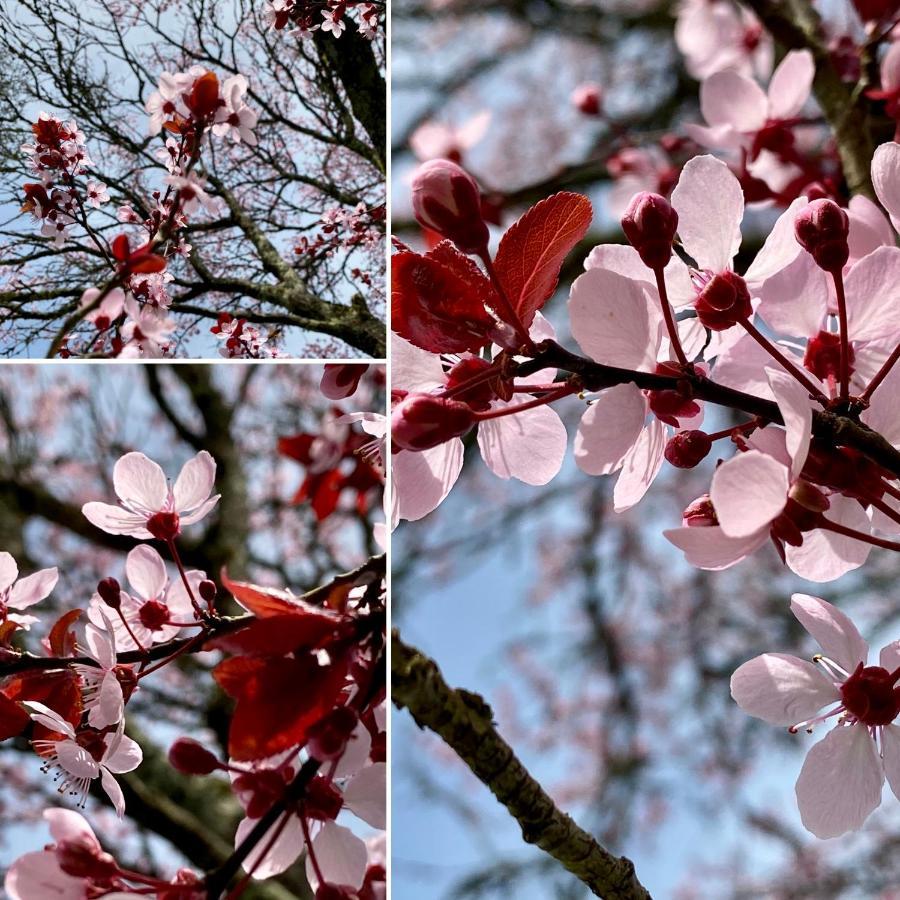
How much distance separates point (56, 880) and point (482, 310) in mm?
A: 345

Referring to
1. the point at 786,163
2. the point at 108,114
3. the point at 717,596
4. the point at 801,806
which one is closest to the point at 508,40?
the point at 717,596

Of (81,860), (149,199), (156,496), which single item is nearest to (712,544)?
(81,860)

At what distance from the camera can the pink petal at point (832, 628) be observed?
0.49m

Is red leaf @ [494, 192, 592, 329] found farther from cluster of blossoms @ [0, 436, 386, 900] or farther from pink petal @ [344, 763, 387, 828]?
pink petal @ [344, 763, 387, 828]

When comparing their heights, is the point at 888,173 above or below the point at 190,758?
above

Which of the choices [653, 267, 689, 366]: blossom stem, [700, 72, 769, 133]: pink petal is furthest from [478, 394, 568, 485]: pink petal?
[700, 72, 769, 133]: pink petal

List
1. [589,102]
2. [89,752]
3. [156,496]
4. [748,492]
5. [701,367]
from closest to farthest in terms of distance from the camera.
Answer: [748,492], [701,367], [89,752], [156,496], [589,102]

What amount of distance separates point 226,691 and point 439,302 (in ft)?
0.66

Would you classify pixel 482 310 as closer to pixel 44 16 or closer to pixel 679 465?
pixel 679 465

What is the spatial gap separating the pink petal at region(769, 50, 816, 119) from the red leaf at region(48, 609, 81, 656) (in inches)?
28.1

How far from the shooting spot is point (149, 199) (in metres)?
0.72

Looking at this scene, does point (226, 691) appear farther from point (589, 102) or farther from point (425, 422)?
point (589, 102)

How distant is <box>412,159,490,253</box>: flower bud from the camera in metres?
0.42

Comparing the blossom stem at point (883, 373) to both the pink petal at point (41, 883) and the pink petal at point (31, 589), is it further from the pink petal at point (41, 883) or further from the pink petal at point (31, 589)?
the pink petal at point (31, 589)
